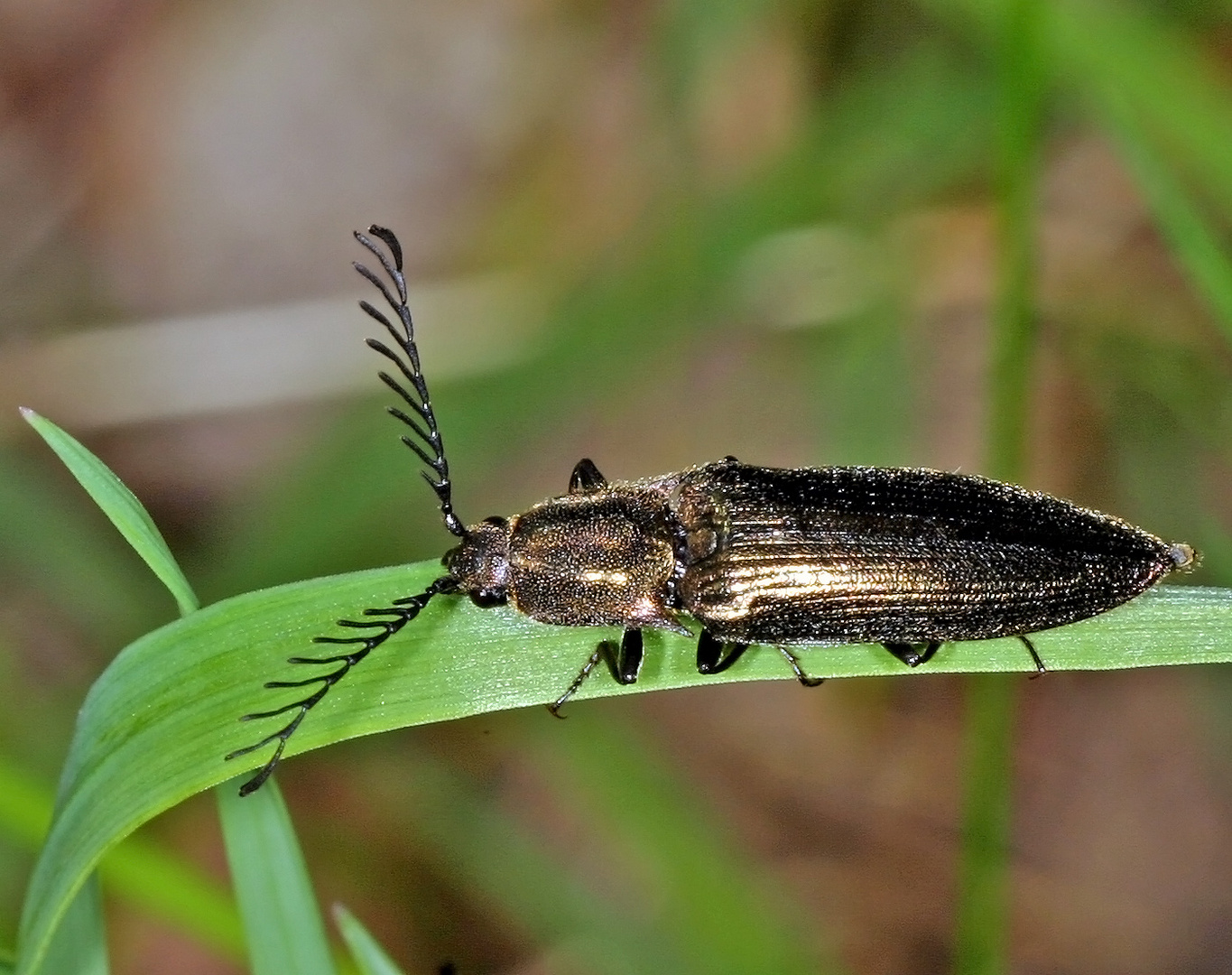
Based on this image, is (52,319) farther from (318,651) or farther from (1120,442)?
(1120,442)

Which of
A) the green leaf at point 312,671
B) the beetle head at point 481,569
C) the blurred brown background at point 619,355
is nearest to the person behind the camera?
the green leaf at point 312,671

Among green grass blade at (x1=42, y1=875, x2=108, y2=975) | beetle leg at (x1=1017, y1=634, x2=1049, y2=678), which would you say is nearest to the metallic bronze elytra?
beetle leg at (x1=1017, y1=634, x2=1049, y2=678)

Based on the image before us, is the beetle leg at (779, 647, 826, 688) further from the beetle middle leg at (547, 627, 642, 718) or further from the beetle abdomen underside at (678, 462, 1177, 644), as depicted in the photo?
the beetle middle leg at (547, 627, 642, 718)

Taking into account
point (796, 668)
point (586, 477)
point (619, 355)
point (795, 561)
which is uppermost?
point (619, 355)

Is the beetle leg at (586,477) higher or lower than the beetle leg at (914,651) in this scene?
higher

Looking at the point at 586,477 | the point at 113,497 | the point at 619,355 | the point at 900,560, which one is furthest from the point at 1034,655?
the point at 619,355

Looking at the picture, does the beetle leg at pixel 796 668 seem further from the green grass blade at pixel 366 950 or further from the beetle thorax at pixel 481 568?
the green grass blade at pixel 366 950

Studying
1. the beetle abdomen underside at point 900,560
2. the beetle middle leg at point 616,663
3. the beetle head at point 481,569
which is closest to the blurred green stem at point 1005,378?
the beetle abdomen underside at point 900,560

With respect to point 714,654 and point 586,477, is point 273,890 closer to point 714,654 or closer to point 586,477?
point 714,654
